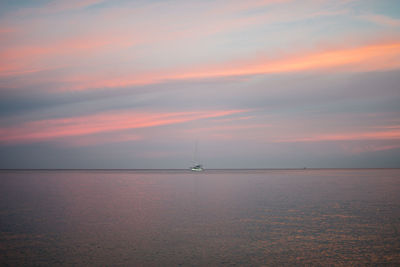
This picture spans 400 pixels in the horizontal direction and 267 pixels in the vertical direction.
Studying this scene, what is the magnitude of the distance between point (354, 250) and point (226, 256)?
30.2 ft

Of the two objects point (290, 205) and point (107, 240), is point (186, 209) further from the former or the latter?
point (107, 240)

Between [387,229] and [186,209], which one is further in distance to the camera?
[186,209]

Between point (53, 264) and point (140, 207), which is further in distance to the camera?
point (140, 207)

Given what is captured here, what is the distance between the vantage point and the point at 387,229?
3161cm

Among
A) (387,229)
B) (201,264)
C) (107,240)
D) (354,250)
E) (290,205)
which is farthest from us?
(290,205)

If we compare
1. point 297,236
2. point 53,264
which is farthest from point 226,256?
point 53,264

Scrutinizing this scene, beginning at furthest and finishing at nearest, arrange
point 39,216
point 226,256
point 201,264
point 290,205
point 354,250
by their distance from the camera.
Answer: point 290,205 < point 39,216 < point 354,250 < point 226,256 < point 201,264

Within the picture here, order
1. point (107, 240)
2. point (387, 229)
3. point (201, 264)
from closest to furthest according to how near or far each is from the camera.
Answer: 1. point (201, 264)
2. point (107, 240)
3. point (387, 229)

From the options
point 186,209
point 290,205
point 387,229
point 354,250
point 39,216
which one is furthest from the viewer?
point 290,205

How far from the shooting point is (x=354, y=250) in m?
24.3

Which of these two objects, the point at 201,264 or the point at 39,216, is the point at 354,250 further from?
the point at 39,216

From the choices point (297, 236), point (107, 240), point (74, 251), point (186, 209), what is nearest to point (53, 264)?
point (74, 251)

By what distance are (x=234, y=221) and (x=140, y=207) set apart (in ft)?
52.9

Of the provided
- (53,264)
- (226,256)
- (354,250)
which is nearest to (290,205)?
(354,250)
